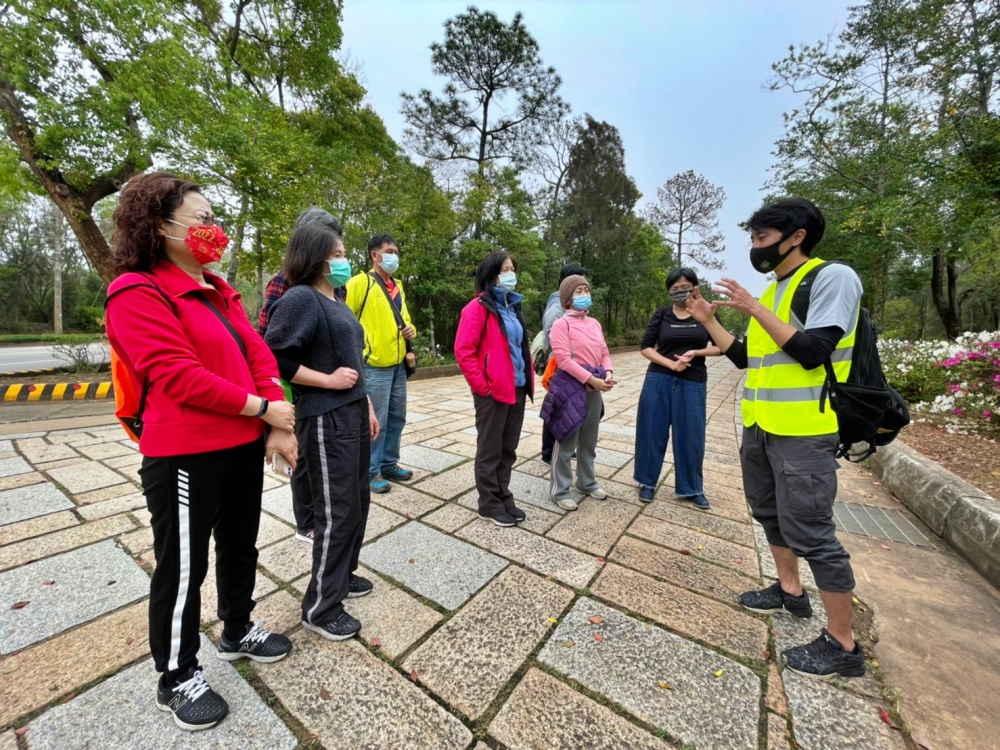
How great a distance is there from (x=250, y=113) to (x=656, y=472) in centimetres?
882

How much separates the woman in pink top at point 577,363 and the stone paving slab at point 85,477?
3.26 m

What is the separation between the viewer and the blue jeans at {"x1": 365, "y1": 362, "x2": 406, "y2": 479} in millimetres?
2984

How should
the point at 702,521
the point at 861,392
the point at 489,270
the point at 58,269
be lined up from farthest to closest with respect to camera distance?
1. the point at 58,269
2. the point at 702,521
3. the point at 489,270
4. the point at 861,392

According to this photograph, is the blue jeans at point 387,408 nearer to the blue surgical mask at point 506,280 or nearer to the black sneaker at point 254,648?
the blue surgical mask at point 506,280

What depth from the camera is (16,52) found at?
6.07m

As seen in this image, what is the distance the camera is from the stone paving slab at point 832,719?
1.29 meters

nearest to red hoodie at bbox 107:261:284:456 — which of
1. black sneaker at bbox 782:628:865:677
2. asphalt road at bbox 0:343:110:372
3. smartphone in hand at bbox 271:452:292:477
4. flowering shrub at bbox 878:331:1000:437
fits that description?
smartphone in hand at bbox 271:452:292:477

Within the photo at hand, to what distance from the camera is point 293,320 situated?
160 cm

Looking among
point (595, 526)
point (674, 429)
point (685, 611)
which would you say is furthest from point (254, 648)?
point (674, 429)

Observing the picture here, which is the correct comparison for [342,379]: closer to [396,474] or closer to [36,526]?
[396,474]

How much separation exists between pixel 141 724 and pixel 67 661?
1.71ft

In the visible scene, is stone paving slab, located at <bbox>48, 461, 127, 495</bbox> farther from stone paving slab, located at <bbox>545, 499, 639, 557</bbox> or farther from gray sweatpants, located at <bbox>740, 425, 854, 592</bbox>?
gray sweatpants, located at <bbox>740, 425, 854, 592</bbox>

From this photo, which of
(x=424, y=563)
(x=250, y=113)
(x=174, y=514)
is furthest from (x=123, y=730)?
(x=250, y=113)

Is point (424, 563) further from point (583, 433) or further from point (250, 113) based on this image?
point (250, 113)
